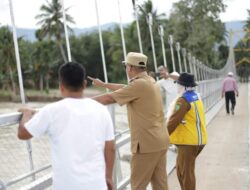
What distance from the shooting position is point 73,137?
299cm

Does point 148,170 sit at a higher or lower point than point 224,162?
higher

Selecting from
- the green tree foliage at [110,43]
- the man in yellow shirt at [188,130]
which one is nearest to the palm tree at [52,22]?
the green tree foliage at [110,43]

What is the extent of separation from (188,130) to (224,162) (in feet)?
11.4

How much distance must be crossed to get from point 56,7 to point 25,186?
230 ft

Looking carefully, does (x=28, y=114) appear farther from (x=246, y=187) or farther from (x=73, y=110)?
(x=246, y=187)

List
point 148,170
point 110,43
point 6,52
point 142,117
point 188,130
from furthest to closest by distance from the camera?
point 110,43 → point 6,52 → point 188,130 → point 148,170 → point 142,117

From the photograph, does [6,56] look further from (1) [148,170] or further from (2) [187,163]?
(1) [148,170]

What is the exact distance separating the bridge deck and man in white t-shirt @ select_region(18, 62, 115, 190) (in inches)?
150

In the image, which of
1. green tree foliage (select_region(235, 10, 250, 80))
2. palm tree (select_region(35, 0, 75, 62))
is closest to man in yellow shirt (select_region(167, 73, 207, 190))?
palm tree (select_region(35, 0, 75, 62))

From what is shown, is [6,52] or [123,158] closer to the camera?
[123,158]

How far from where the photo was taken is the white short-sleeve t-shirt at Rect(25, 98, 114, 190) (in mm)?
2971

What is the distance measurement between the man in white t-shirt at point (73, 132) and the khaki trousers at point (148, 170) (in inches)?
58.6

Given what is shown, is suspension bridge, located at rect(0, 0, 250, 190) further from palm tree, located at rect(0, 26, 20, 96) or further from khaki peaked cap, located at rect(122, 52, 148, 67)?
palm tree, located at rect(0, 26, 20, 96)

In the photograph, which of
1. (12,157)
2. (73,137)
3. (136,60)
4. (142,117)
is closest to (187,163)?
(142,117)
